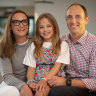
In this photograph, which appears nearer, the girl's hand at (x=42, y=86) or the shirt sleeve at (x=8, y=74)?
the girl's hand at (x=42, y=86)

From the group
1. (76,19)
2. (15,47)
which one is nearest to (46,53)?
(15,47)

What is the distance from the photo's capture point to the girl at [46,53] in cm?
160

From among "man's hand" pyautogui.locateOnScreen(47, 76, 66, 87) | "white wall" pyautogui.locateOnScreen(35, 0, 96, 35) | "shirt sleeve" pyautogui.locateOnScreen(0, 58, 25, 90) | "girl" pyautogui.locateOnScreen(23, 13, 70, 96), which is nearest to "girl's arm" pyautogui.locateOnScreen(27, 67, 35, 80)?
"girl" pyautogui.locateOnScreen(23, 13, 70, 96)

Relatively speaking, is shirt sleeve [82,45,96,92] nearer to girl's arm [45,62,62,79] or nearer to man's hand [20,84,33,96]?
girl's arm [45,62,62,79]

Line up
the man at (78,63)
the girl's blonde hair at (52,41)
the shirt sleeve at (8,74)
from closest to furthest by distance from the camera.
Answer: the man at (78,63)
the shirt sleeve at (8,74)
the girl's blonde hair at (52,41)

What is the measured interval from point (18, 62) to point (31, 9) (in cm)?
562

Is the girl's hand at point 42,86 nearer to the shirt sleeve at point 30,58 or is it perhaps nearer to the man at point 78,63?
the man at point 78,63

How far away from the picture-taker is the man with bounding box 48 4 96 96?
1.39 metres

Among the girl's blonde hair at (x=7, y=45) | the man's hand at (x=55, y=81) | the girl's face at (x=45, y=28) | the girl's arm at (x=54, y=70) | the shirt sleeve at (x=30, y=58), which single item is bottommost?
the man's hand at (x=55, y=81)

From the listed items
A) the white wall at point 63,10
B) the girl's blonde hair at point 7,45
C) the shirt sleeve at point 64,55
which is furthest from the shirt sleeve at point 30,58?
the white wall at point 63,10

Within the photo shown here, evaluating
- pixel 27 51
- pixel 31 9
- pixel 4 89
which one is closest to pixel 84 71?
pixel 27 51

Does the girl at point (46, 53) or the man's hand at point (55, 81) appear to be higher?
the girl at point (46, 53)

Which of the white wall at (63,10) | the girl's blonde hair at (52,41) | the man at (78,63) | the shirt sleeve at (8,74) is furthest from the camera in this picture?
the white wall at (63,10)

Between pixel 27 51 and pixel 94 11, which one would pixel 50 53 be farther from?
pixel 94 11
